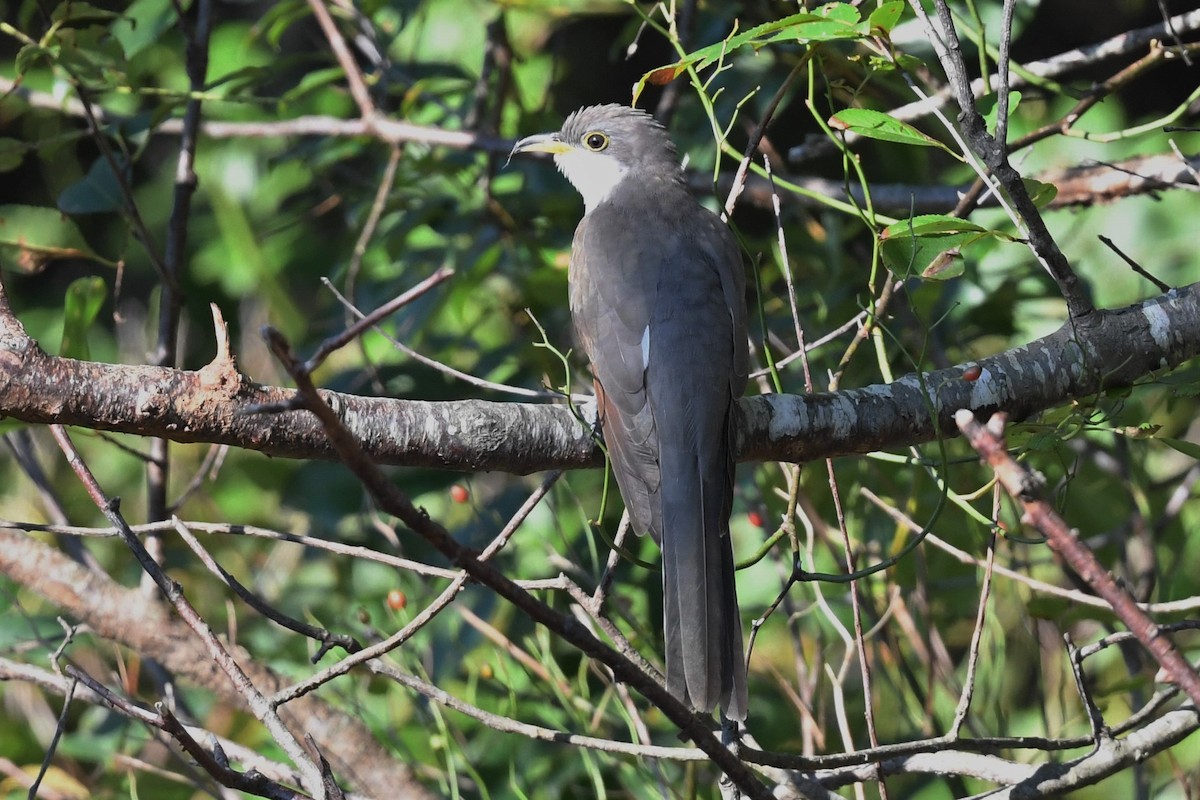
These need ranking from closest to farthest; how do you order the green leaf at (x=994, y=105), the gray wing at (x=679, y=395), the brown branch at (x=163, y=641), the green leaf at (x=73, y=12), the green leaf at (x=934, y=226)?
the green leaf at (x=934, y=226) → the green leaf at (x=994, y=105) → the gray wing at (x=679, y=395) → the green leaf at (x=73, y=12) → the brown branch at (x=163, y=641)

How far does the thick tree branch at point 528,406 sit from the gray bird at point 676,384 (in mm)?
204

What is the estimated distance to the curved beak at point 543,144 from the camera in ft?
15.1

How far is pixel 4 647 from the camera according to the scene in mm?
4047

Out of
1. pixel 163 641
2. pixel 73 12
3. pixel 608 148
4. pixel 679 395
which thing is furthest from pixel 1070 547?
pixel 73 12

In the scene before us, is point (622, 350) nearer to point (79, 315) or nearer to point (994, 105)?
point (994, 105)

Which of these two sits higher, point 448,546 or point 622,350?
point 622,350

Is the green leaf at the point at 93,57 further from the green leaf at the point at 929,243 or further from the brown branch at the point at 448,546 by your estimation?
the brown branch at the point at 448,546

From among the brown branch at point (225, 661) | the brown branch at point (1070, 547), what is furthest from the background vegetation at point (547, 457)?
the brown branch at point (1070, 547)

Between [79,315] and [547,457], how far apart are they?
136 cm

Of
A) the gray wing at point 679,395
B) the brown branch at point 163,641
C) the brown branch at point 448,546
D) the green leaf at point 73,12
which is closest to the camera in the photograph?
the brown branch at point 448,546

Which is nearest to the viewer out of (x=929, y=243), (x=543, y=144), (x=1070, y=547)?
(x=1070, y=547)

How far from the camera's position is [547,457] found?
2766mm

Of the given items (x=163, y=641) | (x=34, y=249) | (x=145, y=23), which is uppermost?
(x=145, y=23)

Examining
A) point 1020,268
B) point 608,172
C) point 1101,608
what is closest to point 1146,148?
point 1020,268
